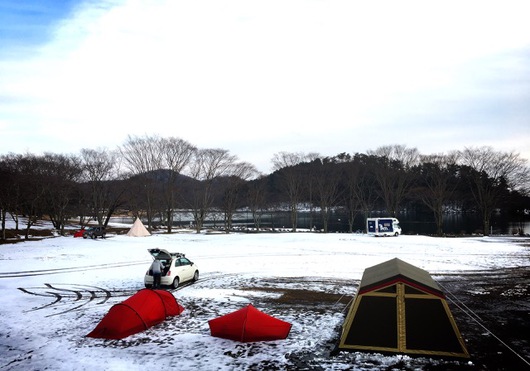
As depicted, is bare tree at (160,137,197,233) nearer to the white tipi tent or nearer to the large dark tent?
the white tipi tent

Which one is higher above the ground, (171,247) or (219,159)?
(219,159)

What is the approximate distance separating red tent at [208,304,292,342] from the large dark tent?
215 cm

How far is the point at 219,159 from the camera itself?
189 ft

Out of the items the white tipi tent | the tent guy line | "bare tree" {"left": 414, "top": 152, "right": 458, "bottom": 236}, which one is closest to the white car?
the tent guy line

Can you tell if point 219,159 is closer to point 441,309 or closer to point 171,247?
point 171,247

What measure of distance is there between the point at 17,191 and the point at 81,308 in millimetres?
35696

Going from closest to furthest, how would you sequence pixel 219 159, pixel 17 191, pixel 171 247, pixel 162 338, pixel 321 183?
pixel 162 338, pixel 171 247, pixel 17 191, pixel 219 159, pixel 321 183

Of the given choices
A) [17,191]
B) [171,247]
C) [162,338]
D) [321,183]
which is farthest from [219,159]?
[162,338]

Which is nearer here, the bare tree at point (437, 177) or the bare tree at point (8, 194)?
the bare tree at point (8, 194)

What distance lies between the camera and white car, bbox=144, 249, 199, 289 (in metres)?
19.5

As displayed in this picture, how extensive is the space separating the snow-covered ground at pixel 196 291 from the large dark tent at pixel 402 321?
522mm

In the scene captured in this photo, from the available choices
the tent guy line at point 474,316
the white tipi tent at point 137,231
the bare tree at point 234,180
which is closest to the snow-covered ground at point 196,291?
the tent guy line at point 474,316

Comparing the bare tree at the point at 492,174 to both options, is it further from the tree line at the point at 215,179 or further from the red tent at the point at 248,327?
the red tent at the point at 248,327

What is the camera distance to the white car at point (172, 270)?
63.8 feet
